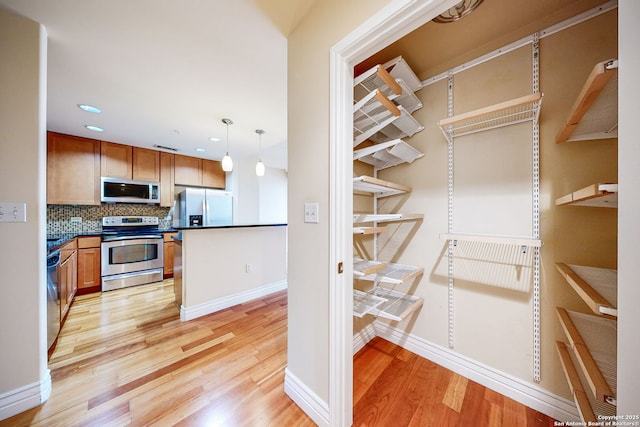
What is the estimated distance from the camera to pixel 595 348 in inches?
37.3

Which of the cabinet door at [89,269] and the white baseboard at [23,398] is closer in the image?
the white baseboard at [23,398]

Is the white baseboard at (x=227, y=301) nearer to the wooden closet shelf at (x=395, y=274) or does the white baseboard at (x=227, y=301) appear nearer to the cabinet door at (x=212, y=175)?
the wooden closet shelf at (x=395, y=274)

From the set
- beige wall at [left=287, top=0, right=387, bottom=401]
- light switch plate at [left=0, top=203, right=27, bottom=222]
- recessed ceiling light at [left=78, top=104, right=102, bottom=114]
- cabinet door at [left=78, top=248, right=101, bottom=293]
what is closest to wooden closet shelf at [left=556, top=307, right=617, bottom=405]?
beige wall at [left=287, top=0, right=387, bottom=401]

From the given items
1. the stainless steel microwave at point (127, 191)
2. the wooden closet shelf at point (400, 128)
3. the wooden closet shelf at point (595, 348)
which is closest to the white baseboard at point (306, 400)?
the wooden closet shelf at point (595, 348)

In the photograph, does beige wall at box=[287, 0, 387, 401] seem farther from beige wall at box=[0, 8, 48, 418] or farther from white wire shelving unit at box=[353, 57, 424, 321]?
beige wall at box=[0, 8, 48, 418]

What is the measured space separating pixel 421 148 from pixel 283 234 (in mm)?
2194

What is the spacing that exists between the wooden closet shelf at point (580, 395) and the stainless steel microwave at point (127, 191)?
5191 millimetres

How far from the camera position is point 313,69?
1230 millimetres

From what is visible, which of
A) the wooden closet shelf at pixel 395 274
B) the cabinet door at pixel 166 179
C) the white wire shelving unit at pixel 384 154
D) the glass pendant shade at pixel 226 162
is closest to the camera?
the white wire shelving unit at pixel 384 154

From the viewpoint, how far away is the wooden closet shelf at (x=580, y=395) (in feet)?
2.92

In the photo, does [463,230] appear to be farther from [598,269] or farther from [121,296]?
[121,296]

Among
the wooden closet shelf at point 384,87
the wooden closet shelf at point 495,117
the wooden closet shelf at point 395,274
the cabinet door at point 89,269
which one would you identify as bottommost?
the cabinet door at point 89,269

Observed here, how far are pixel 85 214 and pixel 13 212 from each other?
3.08m

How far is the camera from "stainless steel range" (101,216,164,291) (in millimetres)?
3189
